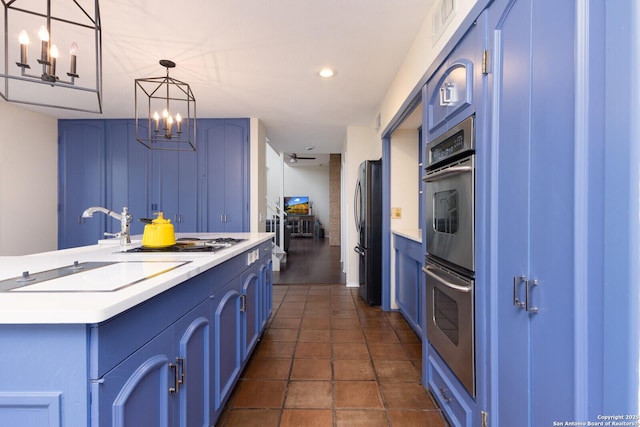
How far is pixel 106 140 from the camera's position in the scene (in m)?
4.23

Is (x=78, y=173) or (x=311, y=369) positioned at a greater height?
(x=78, y=173)

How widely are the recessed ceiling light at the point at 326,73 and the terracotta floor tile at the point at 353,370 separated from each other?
247 centimetres

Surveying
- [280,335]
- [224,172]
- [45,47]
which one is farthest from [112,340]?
[224,172]

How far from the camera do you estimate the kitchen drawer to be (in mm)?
1370

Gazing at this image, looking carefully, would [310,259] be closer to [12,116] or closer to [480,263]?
[12,116]

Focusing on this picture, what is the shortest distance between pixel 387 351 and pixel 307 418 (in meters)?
1.00

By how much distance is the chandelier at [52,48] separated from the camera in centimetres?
115

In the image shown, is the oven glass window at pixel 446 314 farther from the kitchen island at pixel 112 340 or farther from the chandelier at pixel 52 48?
the chandelier at pixel 52 48

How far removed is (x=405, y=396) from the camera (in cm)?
183

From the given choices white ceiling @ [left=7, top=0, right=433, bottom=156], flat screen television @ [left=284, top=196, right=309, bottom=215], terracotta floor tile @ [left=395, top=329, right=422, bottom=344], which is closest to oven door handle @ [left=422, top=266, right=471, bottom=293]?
terracotta floor tile @ [left=395, top=329, right=422, bottom=344]

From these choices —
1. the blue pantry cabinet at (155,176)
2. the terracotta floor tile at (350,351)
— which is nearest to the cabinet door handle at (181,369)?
the terracotta floor tile at (350,351)

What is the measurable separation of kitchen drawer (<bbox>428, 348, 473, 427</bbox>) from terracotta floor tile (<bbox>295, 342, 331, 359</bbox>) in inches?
32.4

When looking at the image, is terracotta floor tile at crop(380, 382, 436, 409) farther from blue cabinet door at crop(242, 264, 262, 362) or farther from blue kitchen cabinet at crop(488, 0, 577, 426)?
blue cabinet door at crop(242, 264, 262, 362)

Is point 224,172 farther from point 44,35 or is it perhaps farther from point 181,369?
point 181,369
